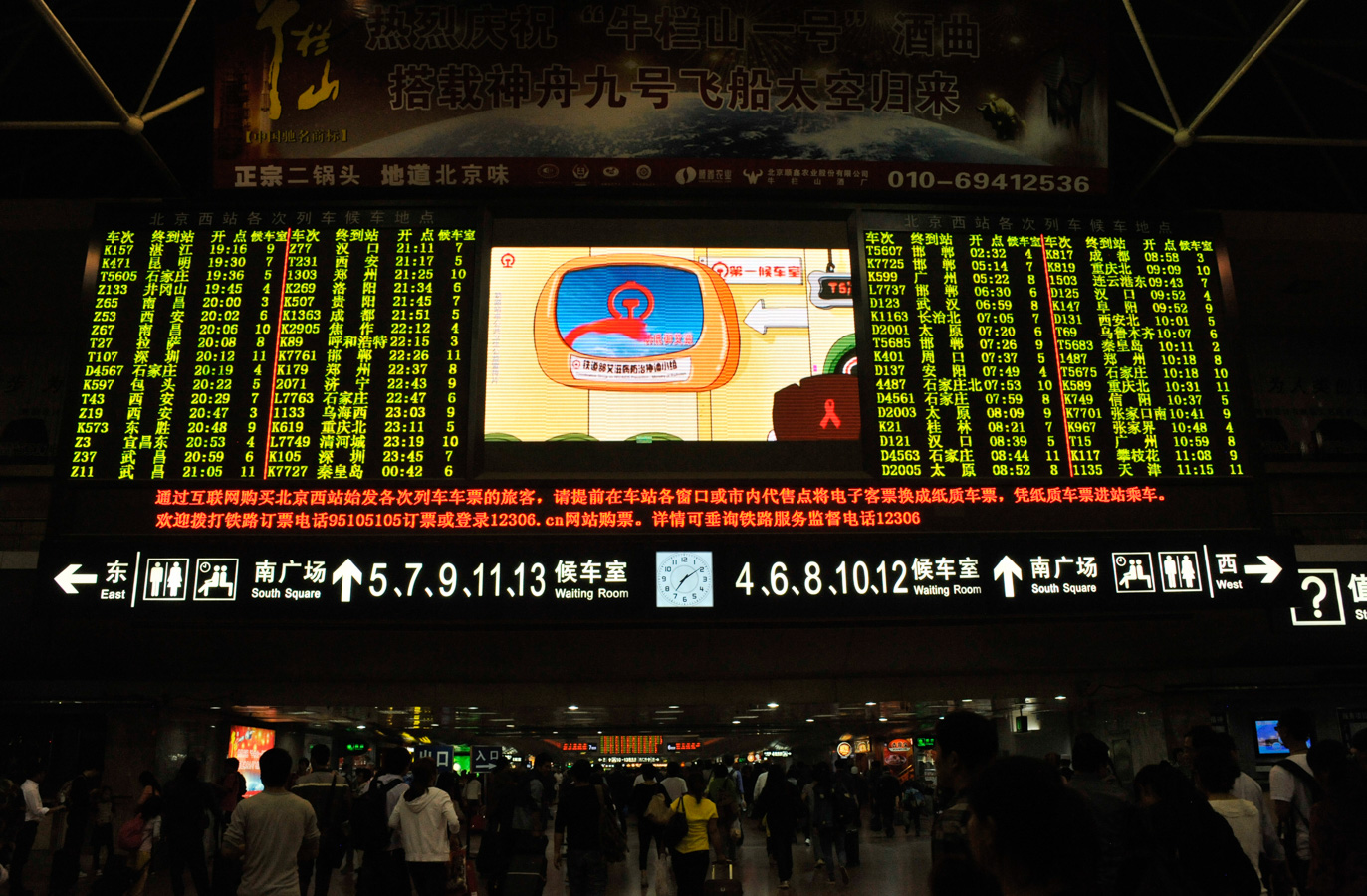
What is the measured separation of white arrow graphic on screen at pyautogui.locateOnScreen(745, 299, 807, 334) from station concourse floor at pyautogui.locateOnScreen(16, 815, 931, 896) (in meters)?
5.33

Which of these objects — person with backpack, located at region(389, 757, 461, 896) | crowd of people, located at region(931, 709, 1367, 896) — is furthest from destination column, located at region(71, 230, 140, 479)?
crowd of people, located at region(931, 709, 1367, 896)

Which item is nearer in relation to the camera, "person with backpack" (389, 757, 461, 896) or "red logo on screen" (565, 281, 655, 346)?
"person with backpack" (389, 757, 461, 896)

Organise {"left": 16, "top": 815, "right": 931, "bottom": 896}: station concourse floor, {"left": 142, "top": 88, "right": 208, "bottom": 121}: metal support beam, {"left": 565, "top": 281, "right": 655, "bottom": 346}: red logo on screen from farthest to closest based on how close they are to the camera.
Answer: {"left": 16, "top": 815, "right": 931, "bottom": 896}: station concourse floor
{"left": 142, "top": 88, "right": 208, "bottom": 121}: metal support beam
{"left": 565, "top": 281, "right": 655, "bottom": 346}: red logo on screen

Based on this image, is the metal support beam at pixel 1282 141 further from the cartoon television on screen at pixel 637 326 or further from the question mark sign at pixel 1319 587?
the cartoon television on screen at pixel 637 326

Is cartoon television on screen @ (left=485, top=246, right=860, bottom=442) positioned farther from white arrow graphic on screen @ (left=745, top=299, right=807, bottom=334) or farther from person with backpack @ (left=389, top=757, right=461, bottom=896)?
person with backpack @ (left=389, top=757, right=461, bottom=896)

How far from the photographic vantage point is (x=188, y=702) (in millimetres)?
13438

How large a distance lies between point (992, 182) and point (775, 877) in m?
8.40

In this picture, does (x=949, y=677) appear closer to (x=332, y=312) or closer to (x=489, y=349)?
(x=489, y=349)

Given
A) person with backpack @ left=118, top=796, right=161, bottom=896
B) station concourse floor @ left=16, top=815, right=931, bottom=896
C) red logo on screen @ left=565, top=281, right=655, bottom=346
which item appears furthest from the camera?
station concourse floor @ left=16, top=815, right=931, bottom=896

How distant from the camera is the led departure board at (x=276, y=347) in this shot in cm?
1003

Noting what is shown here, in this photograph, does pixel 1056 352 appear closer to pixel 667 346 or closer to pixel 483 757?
pixel 667 346

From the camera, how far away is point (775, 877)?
12891 mm

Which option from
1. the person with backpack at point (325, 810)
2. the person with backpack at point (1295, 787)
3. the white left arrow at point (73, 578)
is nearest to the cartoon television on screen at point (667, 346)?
the person with backpack at point (325, 810)

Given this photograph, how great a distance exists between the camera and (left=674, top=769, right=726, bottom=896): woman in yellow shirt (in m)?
8.45
